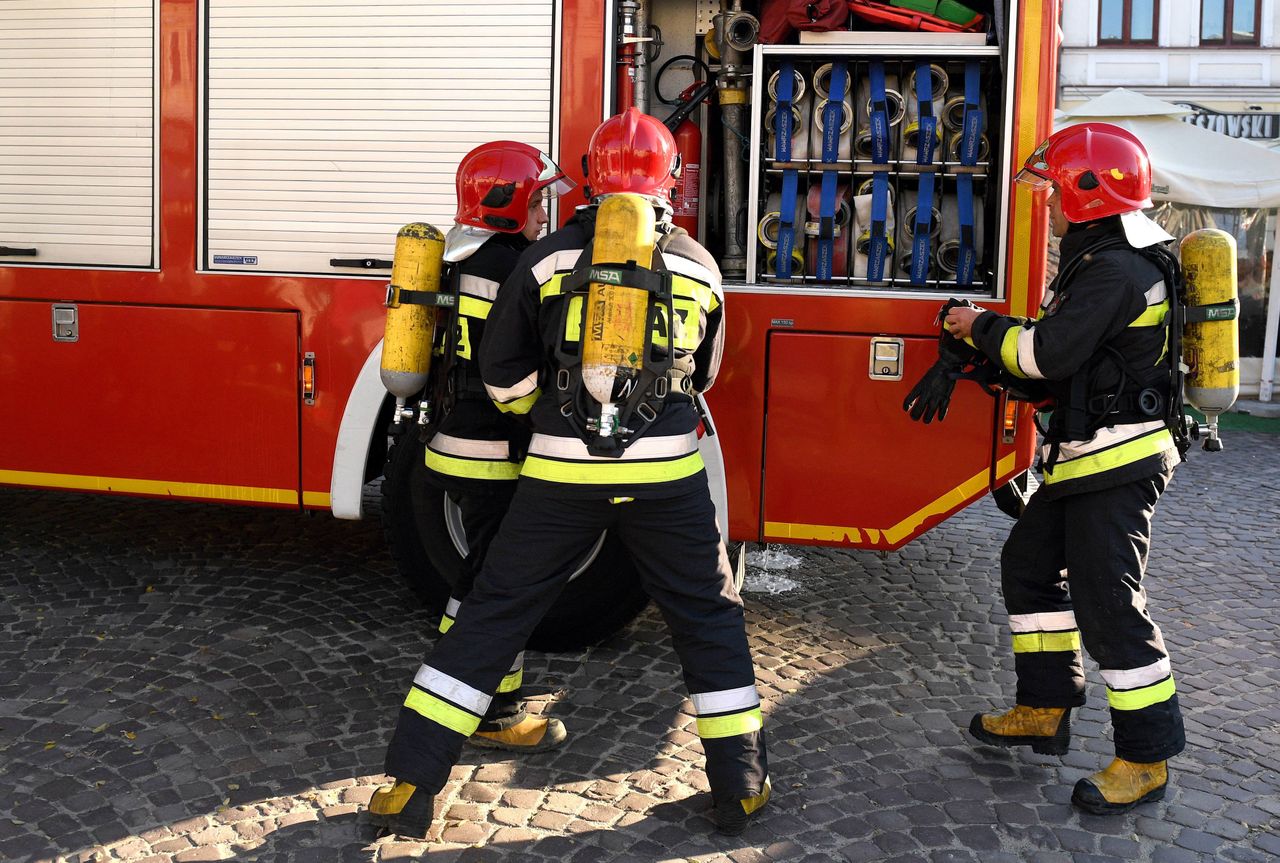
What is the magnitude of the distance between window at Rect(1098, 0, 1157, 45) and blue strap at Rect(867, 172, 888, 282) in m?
15.5

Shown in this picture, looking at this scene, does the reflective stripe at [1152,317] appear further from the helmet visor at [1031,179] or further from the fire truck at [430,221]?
the fire truck at [430,221]

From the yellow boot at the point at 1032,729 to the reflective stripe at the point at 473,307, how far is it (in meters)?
2.07

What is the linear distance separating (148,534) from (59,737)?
2.48 metres

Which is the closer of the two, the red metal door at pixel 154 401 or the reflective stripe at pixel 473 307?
the reflective stripe at pixel 473 307

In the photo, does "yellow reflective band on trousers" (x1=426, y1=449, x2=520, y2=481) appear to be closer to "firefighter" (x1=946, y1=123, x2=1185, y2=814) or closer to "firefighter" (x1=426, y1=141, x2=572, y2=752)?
"firefighter" (x1=426, y1=141, x2=572, y2=752)

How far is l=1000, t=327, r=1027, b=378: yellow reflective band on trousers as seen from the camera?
141 inches

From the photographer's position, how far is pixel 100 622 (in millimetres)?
4906

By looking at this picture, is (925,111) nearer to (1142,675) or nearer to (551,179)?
(551,179)

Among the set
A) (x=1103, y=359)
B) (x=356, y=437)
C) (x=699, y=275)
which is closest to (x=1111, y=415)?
(x=1103, y=359)

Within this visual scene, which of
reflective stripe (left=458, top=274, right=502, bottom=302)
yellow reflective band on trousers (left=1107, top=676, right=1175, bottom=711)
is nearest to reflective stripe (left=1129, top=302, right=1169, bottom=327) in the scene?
yellow reflective band on trousers (left=1107, top=676, right=1175, bottom=711)

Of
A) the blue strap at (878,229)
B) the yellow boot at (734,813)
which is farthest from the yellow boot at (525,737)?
the blue strap at (878,229)

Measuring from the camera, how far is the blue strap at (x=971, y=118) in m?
4.34

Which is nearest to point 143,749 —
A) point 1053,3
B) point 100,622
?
point 100,622

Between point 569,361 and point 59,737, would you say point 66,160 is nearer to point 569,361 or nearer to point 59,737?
point 59,737
